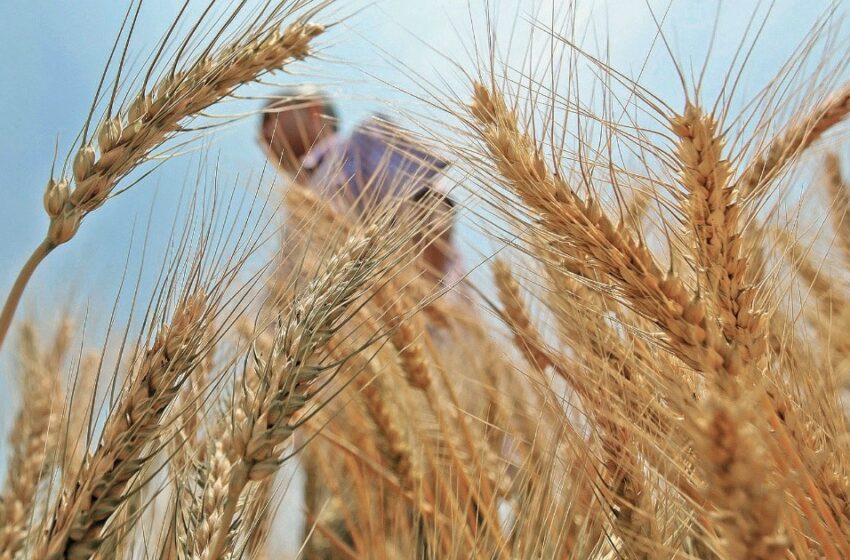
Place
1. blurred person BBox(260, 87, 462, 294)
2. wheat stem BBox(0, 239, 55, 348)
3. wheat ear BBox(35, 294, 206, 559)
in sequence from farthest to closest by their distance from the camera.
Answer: blurred person BBox(260, 87, 462, 294) < wheat stem BBox(0, 239, 55, 348) < wheat ear BBox(35, 294, 206, 559)

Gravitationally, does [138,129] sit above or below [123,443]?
above

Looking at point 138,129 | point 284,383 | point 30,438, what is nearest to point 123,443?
point 284,383

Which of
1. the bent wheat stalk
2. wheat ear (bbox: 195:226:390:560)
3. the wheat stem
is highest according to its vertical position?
the bent wheat stalk

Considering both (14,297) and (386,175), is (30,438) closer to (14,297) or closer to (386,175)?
(14,297)

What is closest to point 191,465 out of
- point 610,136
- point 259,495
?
point 259,495

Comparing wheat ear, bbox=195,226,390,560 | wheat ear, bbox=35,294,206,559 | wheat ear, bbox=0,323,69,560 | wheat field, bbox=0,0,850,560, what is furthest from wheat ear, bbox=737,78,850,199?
Answer: wheat ear, bbox=0,323,69,560

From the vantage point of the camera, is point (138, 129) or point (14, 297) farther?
point (138, 129)

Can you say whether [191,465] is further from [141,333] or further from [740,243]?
[740,243]

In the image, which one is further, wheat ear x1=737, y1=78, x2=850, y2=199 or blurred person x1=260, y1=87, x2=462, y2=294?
blurred person x1=260, y1=87, x2=462, y2=294

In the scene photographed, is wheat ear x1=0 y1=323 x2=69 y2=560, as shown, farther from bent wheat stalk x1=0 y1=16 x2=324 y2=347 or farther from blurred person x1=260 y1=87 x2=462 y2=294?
blurred person x1=260 y1=87 x2=462 y2=294

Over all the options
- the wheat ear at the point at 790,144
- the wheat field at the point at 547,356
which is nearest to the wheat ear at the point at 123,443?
the wheat field at the point at 547,356

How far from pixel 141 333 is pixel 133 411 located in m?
0.09

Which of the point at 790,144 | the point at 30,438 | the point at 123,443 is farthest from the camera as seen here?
the point at 30,438

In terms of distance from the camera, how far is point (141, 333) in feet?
2.09
